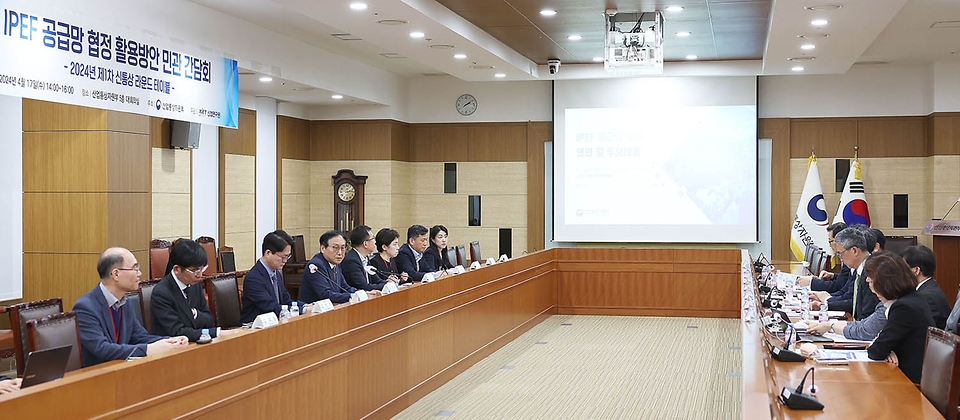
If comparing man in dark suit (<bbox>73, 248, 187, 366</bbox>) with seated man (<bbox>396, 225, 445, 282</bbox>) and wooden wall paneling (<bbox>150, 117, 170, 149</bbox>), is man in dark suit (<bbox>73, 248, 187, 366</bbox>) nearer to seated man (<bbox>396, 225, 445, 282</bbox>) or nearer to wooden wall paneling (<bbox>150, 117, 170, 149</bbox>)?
seated man (<bbox>396, 225, 445, 282</bbox>)

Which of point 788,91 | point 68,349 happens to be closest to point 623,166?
point 788,91

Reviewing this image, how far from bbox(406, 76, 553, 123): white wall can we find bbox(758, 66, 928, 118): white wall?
301 centimetres

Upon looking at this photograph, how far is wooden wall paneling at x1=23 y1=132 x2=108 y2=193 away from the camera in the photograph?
740cm

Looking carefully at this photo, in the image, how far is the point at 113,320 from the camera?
415 centimetres

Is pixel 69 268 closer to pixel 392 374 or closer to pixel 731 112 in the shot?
pixel 392 374

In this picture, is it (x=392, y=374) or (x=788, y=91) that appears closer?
(x=392, y=374)

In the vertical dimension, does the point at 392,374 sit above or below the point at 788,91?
below

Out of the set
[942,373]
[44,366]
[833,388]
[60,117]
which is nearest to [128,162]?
[60,117]

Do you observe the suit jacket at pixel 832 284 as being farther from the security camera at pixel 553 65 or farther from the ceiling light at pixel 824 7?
the security camera at pixel 553 65

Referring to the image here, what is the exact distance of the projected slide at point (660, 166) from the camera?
11.9 meters

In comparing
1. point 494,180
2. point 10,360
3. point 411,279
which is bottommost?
point 10,360

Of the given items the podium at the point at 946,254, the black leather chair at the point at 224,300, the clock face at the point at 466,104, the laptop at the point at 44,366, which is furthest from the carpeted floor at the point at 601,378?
the clock face at the point at 466,104

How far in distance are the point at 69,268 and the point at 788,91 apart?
29.5 ft

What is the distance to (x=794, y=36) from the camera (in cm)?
830
